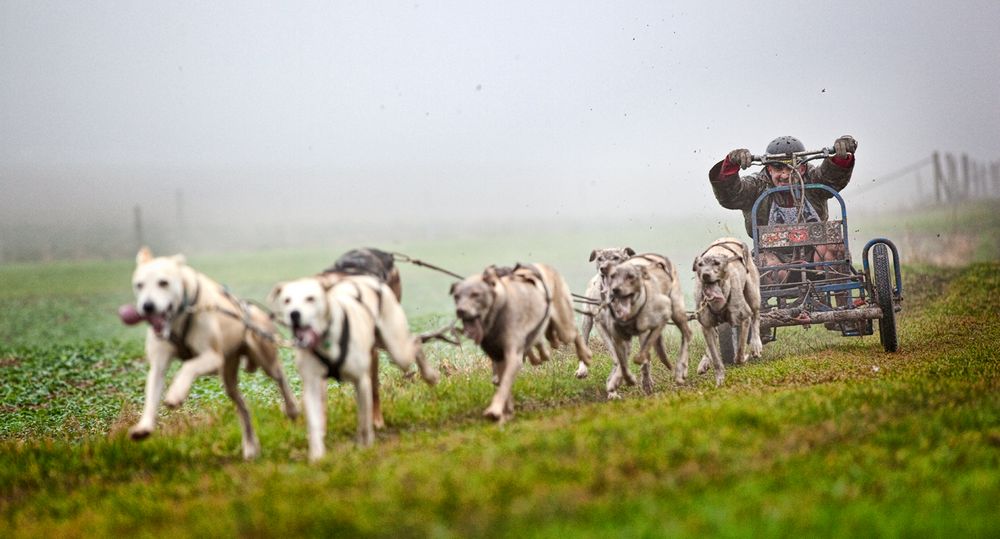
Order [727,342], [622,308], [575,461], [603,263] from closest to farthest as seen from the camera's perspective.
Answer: [575,461] → [622,308] → [603,263] → [727,342]

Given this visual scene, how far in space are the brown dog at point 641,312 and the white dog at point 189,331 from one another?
150 inches

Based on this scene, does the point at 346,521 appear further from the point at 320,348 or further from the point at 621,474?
the point at 320,348

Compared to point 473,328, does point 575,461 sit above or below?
below

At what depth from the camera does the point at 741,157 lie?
14727 mm

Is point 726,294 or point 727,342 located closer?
point 726,294

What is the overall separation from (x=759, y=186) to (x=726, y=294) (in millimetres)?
3896

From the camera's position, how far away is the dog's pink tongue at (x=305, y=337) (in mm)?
7160

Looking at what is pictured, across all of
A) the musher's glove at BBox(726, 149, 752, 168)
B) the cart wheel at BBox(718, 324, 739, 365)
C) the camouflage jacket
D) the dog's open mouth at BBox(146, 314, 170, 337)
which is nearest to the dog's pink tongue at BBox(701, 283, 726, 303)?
the cart wheel at BBox(718, 324, 739, 365)

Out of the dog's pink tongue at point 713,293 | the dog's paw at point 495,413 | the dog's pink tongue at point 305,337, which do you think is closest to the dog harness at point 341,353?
the dog's pink tongue at point 305,337

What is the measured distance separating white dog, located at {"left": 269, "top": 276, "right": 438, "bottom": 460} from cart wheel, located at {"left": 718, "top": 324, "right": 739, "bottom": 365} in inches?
275

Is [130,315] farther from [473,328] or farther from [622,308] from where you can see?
[622,308]

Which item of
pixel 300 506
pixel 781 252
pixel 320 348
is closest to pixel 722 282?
pixel 781 252

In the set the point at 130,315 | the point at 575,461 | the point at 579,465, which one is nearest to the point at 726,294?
the point at 575,461

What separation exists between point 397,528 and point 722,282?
7907mm
